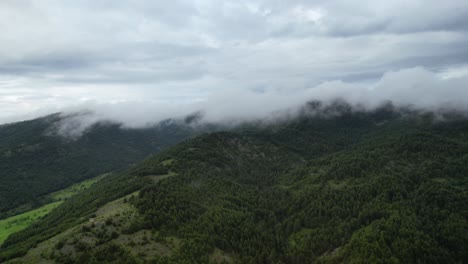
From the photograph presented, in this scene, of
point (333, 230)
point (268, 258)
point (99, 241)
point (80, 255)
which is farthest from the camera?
point (333, 230)

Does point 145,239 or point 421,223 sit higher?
point 145,239

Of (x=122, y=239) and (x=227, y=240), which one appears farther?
(x=227, y=240)

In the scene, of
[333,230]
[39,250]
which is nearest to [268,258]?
[333,230]

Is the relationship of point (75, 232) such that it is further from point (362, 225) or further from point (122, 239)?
point (362, 225)

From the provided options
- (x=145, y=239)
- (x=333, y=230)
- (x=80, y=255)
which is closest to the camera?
(x=80, y=255)

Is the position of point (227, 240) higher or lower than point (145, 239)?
lower

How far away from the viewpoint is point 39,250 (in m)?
144

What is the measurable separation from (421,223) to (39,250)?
217 metres

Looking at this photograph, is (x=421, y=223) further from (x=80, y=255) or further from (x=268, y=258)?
(x=80, y=255)

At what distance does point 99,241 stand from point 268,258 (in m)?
89.8

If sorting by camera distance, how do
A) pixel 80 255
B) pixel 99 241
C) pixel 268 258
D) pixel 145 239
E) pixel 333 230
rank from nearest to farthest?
pixel 80 255 → pixel 99 241 → pixel 145 239 → pixel 268 258 → pixel 333 230

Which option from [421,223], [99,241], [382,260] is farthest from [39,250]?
[421,223]

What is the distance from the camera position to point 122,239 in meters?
148

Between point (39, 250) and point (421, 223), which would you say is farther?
point (421, 223)
